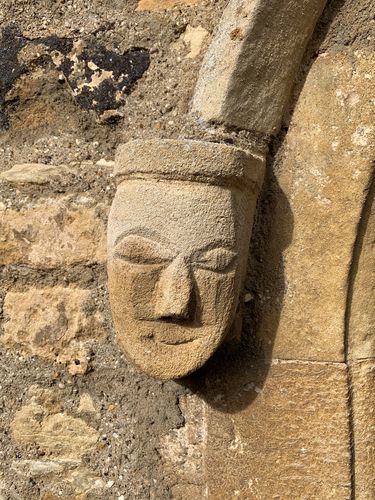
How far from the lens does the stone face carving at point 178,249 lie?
123 cm

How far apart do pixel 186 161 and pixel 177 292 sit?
0.24m

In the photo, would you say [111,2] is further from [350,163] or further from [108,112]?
[350,163]

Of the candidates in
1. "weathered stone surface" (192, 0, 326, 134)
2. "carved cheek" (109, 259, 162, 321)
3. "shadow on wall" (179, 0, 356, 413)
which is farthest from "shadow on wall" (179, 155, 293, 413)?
"carved cheek" (109, 259, 162, 321)

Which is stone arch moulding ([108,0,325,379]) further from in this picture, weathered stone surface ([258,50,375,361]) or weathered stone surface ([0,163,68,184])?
weathered stone surface ([0,163,68,184])

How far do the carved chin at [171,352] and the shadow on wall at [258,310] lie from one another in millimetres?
131

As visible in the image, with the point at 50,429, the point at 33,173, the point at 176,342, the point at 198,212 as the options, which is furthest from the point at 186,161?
the point at 50,429

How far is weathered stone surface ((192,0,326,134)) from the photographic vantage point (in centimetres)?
132

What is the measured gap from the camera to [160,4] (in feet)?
4.91

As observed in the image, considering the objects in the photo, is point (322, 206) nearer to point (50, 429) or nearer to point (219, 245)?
point (219, 245)

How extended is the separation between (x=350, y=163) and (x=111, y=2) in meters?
0.66

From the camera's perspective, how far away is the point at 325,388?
1321mm

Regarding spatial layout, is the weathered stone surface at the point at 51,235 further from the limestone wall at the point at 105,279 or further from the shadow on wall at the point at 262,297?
the shadow on wall at the point at 262,297

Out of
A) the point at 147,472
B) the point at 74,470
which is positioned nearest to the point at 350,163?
the point at 147,472

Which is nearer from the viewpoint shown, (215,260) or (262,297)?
(215,260)
